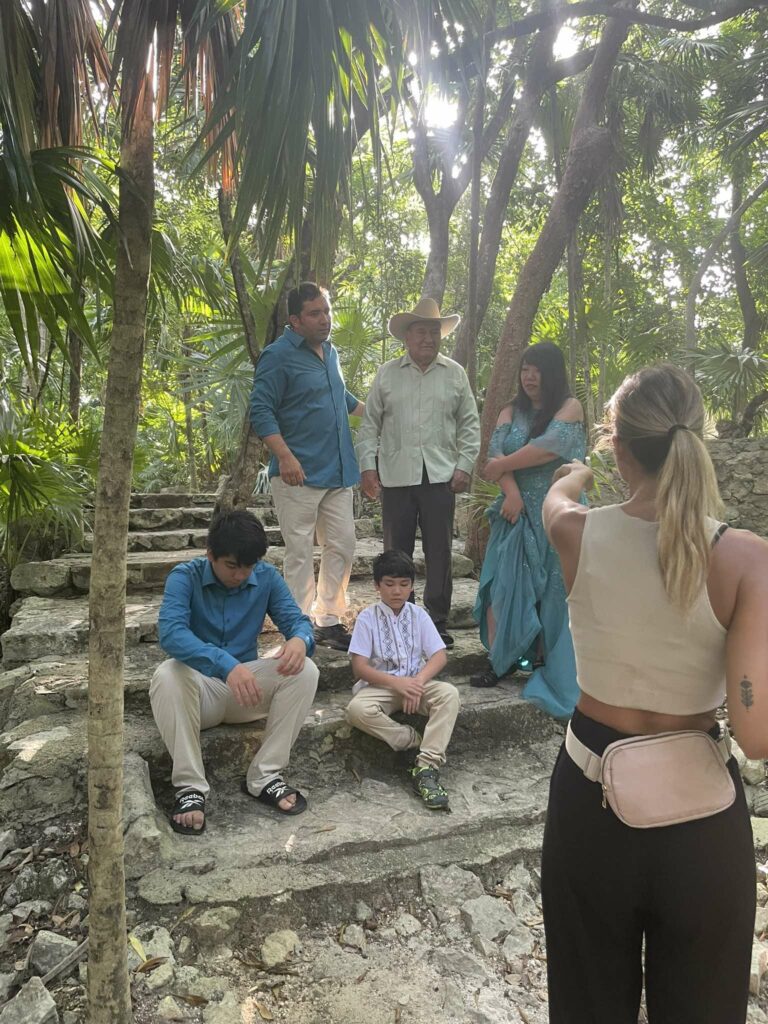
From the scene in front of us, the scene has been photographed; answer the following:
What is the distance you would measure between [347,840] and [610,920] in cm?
160

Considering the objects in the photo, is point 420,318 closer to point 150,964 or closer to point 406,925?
point 406,925

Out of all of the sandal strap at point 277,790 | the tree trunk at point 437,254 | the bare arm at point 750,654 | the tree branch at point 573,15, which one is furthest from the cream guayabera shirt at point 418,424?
the tree branch at point 573,15

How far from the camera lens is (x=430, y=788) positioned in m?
2.98

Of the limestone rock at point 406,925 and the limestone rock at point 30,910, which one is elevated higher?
the limestone rock at point 30,910

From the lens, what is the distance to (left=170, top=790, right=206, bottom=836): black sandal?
8.78 feet

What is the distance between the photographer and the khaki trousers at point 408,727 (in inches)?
123

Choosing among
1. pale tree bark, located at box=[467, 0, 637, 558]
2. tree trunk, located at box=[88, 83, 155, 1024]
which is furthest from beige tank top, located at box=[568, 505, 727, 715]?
pale tree bark, located at box=[467, 0, 637, 558]

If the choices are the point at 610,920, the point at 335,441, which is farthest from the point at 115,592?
the point at 335,441

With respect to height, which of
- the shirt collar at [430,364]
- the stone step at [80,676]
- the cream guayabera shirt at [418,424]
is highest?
the shirt collar at [430,364]

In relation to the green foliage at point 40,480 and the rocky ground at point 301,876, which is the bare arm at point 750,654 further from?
the green foliage at point 40,480

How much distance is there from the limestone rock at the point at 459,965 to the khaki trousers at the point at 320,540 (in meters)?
1.84

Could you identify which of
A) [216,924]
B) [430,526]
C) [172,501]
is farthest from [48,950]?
[172,501]

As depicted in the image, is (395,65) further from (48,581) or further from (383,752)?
(48,581)

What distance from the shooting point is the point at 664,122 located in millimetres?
7934
